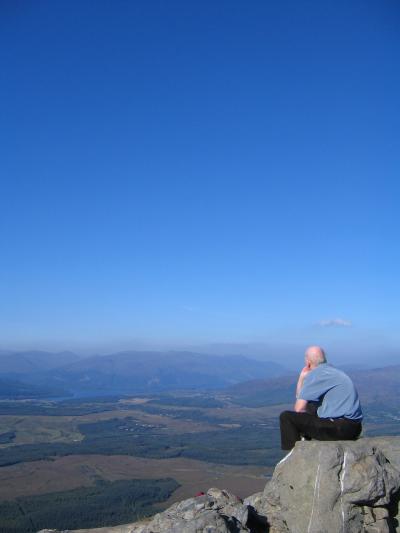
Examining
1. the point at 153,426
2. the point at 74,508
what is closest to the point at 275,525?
the point at 74,508

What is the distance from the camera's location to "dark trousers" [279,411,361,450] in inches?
402

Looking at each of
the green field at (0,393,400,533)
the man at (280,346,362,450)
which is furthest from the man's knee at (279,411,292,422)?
the green field at (0,393,400,533)

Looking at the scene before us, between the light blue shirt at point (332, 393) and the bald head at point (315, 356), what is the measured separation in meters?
0.28

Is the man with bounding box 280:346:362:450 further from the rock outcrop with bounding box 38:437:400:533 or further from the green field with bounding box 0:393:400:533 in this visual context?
the green field with bounding box 0:393:400:533

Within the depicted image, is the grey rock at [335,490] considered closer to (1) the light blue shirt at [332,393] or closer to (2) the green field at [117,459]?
(1) the light blue shirt at [332,393]

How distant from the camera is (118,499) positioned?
247 ft

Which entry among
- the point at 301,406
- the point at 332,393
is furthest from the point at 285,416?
the point at 332,393

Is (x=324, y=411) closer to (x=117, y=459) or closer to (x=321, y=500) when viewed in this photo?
(x=321, y=500)

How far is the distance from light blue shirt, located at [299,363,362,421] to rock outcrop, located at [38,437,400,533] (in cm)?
65

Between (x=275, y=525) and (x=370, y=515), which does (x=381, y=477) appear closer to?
(x=370, y=515)

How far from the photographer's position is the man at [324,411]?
10211 mm

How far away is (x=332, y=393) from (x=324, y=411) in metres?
0.44

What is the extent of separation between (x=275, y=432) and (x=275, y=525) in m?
158

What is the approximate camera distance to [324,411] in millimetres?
10336
